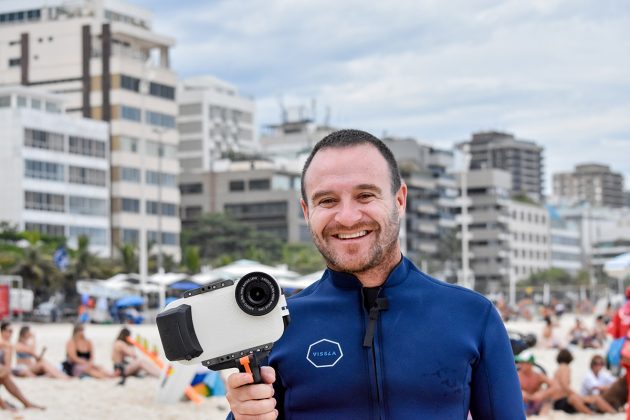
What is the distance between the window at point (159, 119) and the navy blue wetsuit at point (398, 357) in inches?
3268

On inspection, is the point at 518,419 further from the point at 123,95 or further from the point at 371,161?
the point at 123,95

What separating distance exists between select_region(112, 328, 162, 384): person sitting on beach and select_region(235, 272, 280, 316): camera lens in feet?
55.0

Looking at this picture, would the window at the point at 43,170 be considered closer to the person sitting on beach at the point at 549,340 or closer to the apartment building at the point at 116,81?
the apartment building at the point at 116,81

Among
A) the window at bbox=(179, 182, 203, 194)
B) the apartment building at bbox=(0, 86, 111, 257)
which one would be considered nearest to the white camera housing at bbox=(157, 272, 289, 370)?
the apartment building at bbox=(0, 86, 111, 257)

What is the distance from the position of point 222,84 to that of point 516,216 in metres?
39.8

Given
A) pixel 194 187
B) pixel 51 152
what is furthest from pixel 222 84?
pixel 51 152

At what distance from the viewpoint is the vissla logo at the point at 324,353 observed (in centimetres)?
274

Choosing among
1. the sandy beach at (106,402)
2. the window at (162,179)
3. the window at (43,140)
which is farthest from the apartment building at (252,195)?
the sandy beach at (106,402)

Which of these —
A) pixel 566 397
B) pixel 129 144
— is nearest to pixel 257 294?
pixel 566 397

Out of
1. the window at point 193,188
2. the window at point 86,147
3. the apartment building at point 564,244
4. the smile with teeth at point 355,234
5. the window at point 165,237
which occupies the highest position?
the window at point 86,147

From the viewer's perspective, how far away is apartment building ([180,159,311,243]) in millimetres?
105188

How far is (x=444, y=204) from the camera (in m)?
123

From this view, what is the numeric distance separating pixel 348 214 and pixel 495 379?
0.52 meters

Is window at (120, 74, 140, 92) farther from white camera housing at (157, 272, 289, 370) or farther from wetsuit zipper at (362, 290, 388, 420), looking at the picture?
white camera housing at (157, 272, 289, 370)
